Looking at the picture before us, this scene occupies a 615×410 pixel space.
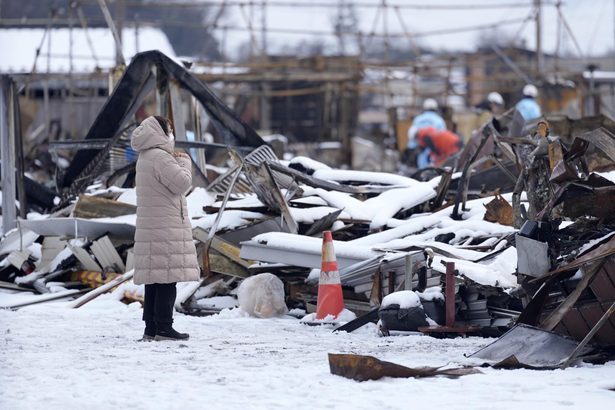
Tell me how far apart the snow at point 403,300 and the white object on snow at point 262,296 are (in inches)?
53.1

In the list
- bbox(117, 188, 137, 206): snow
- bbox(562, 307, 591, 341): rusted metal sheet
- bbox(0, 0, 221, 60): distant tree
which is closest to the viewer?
bbox(562, 307, 591, 341): rusted metal sheet

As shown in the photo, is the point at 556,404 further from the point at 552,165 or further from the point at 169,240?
the point at 169,240

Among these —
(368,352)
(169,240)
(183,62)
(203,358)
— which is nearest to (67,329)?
(169,240)

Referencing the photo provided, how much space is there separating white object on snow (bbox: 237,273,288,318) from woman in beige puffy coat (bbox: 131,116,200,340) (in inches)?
44.3

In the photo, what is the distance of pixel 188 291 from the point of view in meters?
9.86

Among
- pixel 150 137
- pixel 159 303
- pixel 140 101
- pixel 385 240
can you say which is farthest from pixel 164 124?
pixel 140 101

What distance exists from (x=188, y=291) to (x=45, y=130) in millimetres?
18513

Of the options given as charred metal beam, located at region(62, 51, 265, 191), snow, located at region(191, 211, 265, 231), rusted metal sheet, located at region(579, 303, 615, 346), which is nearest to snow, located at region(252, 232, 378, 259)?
snow, located at region(191, 211, 265, 231)

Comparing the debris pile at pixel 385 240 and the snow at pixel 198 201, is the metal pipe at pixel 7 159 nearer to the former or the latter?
the debris pile at pixel 385 240

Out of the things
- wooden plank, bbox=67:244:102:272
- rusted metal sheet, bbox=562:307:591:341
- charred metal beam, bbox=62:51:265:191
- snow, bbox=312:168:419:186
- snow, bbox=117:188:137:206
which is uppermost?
charred metal beam, bbox=62:51:265:191

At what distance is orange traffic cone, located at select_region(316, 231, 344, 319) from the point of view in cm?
894

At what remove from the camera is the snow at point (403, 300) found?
8.05 metres

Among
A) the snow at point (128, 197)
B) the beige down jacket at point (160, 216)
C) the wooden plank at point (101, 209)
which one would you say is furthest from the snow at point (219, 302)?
the snow at point (128, 197)

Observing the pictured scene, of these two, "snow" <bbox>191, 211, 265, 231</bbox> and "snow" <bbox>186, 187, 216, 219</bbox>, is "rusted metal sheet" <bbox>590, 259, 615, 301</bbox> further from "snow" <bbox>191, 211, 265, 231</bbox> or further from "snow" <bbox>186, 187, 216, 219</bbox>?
"snow" <bbox>186, 187, 216, 219</bbox>
